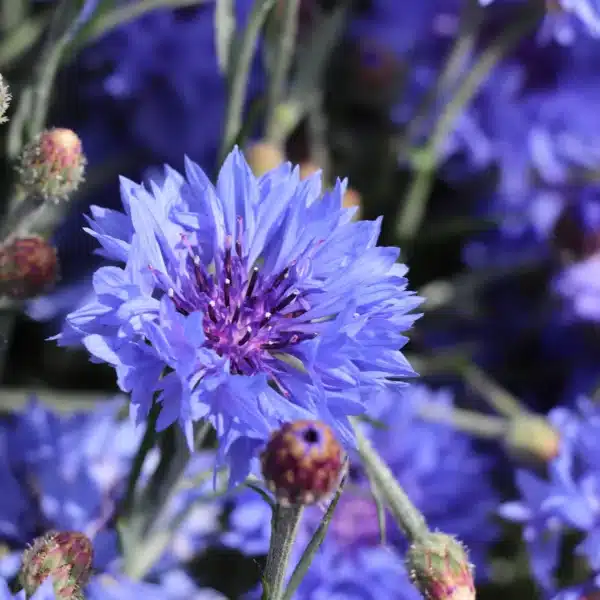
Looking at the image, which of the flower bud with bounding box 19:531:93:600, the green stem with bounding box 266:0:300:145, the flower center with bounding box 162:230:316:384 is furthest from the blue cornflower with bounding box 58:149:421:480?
the green stem with bounding box 266:0:300:145

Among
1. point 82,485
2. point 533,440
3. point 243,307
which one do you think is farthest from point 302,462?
point 533,440

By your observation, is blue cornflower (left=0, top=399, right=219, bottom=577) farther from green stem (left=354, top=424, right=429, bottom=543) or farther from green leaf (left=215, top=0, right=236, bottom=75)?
green leaf (left=215, top=0, right=236, bottom=75)

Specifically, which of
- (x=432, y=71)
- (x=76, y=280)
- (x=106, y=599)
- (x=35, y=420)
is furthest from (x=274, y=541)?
(x=432, y=71)

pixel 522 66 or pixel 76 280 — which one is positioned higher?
pixel 522 66

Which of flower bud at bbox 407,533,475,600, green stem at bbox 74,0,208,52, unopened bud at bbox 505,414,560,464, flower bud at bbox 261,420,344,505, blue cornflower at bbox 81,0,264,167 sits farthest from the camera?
blue cornflower at bbox 81,0,264,167

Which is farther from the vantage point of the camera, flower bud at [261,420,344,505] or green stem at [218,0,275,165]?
green stem at [218,0,275,165]

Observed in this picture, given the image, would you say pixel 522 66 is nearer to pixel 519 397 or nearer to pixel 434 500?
pixel 519 397

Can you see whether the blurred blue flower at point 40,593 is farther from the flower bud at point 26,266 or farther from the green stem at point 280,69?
the green stem at point 280,69

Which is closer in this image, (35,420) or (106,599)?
(106,599)
